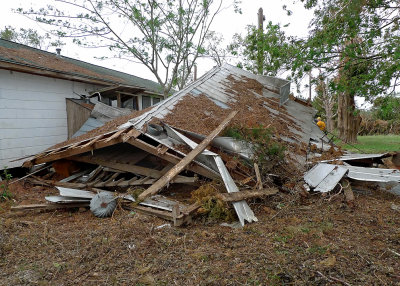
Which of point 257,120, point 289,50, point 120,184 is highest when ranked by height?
point 289,50

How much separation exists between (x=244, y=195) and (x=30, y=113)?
7926 millimetres

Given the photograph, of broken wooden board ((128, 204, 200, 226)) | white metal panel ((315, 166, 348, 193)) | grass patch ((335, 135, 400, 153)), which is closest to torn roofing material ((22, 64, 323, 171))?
white metal panel ((315, 166, 348, 193))

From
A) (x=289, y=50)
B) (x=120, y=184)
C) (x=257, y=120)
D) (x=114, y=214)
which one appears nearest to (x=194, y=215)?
(x=114, y=214)

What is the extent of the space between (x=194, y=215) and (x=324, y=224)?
6.17ft

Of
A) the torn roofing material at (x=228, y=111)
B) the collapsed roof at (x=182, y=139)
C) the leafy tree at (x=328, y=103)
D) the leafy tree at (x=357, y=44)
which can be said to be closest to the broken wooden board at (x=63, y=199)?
the collapsed roof at (x=182, y=139)

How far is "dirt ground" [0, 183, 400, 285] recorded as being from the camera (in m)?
2.38

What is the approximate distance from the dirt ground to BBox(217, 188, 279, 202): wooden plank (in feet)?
0.58

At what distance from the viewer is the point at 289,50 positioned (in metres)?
9.09

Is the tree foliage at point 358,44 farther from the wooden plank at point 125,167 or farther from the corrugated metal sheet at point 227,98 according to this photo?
the wooden plank at point 125,167

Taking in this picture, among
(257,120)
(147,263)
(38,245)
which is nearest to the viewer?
(147,263)

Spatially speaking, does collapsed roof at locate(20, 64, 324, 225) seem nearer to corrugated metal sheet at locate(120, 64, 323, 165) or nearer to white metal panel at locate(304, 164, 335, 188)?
corrugated metal sheet at locate(120, 64, 323, 165)

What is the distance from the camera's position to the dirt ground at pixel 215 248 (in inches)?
93.7

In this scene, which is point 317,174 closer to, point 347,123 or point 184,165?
point 184,165

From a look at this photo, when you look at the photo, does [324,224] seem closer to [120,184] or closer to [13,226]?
[120,184]
